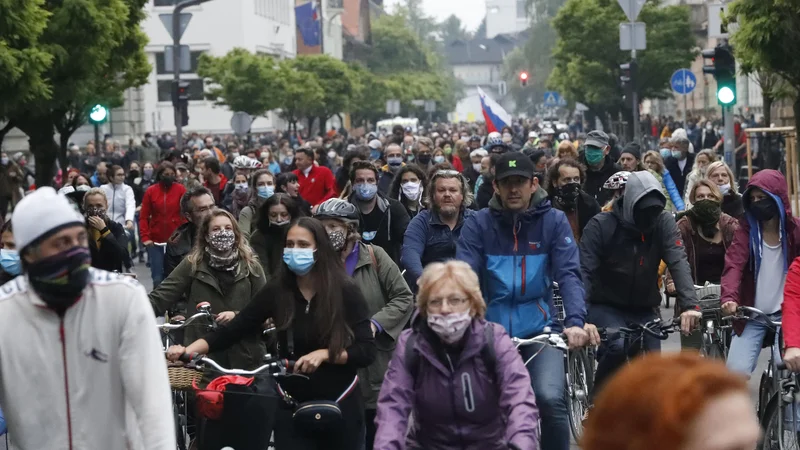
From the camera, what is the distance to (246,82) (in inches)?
2406

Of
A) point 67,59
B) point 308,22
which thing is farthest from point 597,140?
point 308,22

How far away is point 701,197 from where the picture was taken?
1141cm

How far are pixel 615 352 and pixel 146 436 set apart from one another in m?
4.63

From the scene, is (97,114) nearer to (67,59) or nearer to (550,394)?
(67,59)

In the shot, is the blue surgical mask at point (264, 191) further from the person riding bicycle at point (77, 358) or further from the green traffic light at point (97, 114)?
the green traffic light at point (97, 114)

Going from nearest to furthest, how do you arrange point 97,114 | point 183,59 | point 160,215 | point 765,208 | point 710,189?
point 765,208
point 710,189
point 160,215
point 183,59
point 97,114

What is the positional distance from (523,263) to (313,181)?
1101 centimetres

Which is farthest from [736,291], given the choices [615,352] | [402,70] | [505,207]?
[402,70]

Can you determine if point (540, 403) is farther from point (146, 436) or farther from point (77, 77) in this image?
point (77, 77)

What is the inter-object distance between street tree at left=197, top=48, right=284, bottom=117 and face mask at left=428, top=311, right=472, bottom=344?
55.3m

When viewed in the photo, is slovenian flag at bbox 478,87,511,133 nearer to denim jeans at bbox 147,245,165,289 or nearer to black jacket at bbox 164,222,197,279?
denim jeans at bbox 147,245,165,289

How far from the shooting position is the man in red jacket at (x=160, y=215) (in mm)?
17109

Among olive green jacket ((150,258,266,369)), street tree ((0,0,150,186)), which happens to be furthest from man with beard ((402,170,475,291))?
street tree ((0,0,150,186))

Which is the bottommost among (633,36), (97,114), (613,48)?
(97,114)
